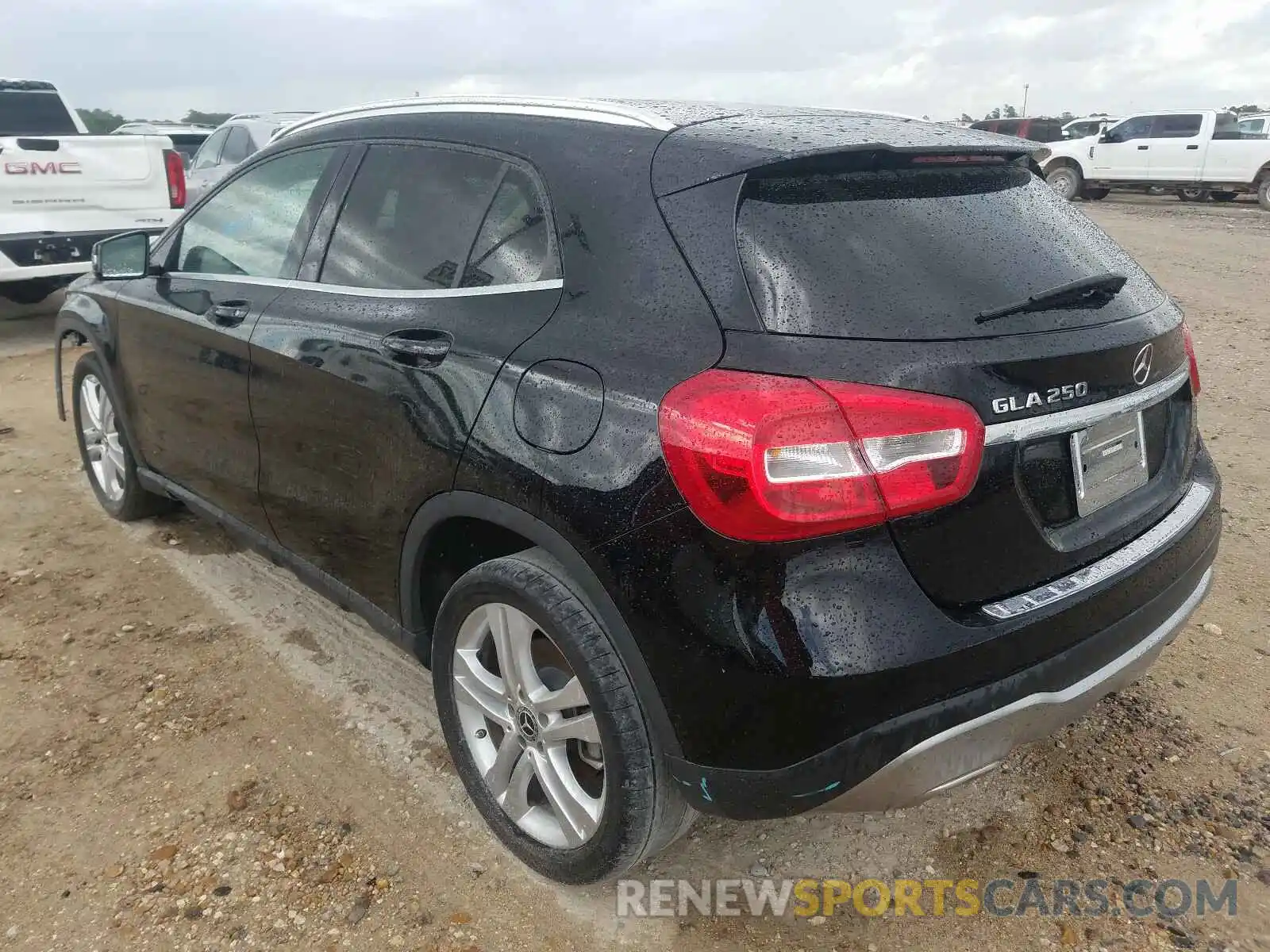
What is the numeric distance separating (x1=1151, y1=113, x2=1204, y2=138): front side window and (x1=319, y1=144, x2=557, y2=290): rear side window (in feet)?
68.4

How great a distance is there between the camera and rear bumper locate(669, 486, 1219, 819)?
5.88 ft

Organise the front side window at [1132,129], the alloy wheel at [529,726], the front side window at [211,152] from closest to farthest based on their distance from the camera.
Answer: the alloy wheel at [529,726] < the front side window at [211,152] < the front side window at [1132,129]

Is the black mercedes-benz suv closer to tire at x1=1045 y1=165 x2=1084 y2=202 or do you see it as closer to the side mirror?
the side mirror

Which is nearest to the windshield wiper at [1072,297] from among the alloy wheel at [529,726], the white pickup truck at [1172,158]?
the alloy wheel at [529,726]

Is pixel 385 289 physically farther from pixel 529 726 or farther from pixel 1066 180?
pixel 1066 180

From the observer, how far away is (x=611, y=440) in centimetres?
188

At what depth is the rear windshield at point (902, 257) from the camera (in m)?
1.84

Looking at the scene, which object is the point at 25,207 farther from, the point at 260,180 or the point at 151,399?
the point at 260,180

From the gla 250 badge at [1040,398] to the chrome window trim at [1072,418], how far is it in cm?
2

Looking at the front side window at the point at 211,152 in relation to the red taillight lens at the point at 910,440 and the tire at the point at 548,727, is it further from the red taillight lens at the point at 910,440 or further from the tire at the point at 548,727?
the red taillight lens at the point at 910,440

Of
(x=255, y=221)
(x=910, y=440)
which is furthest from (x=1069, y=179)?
(x=910, y=440)

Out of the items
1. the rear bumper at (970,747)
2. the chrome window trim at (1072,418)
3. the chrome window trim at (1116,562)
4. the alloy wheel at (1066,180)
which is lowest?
the alloy wheel at (1066,180)

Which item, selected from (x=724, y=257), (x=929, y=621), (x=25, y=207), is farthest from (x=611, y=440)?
(x=25, y=207)

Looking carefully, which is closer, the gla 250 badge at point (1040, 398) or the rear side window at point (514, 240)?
the gla 250 badge at point (1040, 398)
